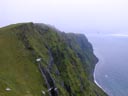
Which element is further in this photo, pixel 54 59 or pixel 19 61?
pixel 54 59

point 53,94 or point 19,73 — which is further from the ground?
point 19,73

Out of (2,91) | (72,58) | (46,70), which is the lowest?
(72,58)

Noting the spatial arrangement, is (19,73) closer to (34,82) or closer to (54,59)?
(34,82)

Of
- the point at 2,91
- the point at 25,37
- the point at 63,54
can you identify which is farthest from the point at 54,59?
the point at 2,91

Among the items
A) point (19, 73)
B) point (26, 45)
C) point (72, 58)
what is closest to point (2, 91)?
point (19, 73)

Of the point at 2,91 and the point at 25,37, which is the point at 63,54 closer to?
the point at 25,37

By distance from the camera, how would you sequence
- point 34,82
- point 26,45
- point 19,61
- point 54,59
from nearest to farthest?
Result: point 34,82
point 19,61
point 26,45
point 54,59

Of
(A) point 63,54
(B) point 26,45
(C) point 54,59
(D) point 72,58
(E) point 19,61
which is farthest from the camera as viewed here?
(D) point 72,58
